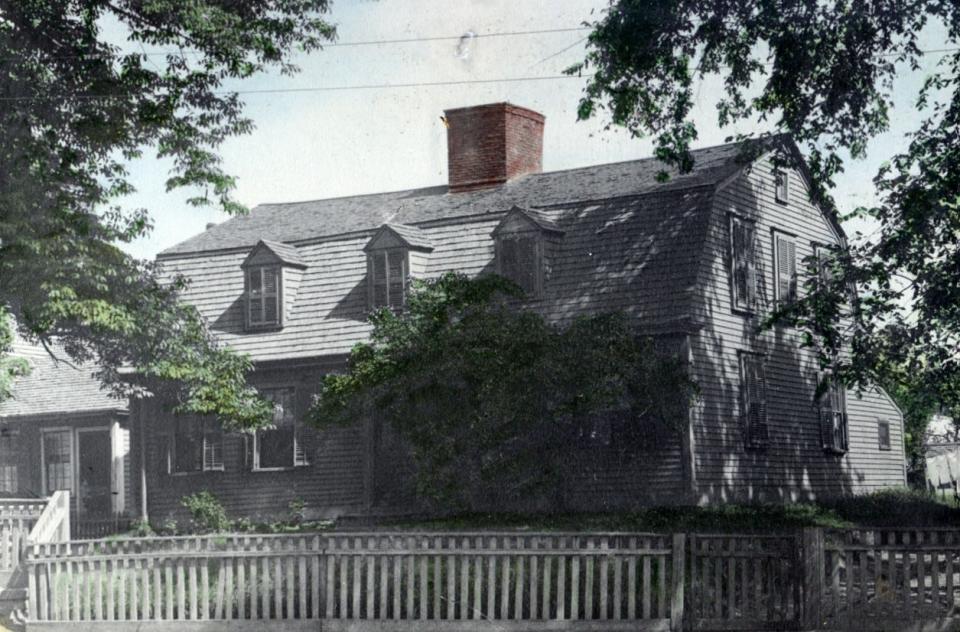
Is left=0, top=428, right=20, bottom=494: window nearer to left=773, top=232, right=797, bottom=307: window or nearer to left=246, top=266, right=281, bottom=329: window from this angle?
left=246, top=266, right=281, bottom=329: window

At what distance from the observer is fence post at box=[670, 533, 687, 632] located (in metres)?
12.4

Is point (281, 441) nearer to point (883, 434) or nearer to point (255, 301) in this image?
point (255, 301)

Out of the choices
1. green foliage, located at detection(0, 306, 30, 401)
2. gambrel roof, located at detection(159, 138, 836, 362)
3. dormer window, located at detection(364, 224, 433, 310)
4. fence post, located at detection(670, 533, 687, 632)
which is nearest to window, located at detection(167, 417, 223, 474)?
gambrel roof, located at detection(159, 138, 836, 362)

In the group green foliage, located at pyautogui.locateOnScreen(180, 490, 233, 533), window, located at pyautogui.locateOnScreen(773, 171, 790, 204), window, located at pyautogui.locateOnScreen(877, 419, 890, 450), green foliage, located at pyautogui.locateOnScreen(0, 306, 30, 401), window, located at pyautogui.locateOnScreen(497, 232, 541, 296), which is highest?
window, located at pyautogui.locateOnScreen(773, 171, 790, 204)

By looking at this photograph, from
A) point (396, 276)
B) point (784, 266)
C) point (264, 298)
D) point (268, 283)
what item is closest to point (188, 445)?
point (264, 298)

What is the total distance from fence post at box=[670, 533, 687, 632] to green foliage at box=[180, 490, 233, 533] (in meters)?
14.5

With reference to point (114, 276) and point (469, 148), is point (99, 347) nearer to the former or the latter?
point (114, 276)

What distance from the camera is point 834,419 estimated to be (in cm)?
2798

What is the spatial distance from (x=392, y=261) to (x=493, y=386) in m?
6.84

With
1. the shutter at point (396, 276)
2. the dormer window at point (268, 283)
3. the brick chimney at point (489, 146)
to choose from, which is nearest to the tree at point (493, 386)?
the shutter at point (396, 276)

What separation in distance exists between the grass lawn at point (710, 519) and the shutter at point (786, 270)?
170 inches

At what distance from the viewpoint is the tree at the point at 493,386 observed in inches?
813

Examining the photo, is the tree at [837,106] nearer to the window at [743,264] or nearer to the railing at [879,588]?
the window at [743,264]

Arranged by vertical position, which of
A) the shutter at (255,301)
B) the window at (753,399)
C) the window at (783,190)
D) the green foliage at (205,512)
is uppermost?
the window at (783,190)
